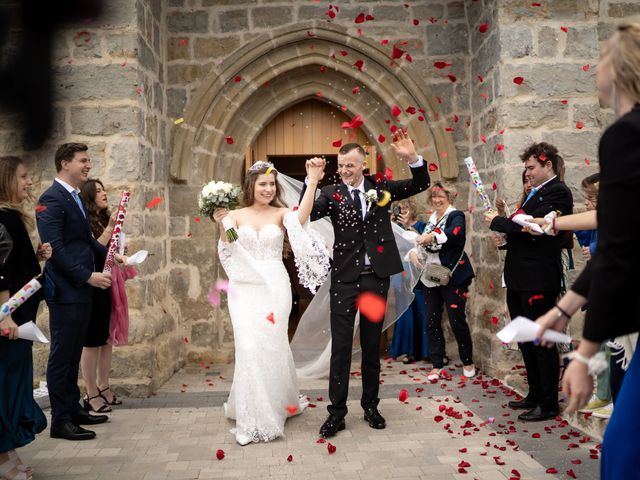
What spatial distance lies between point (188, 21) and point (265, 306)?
414cm

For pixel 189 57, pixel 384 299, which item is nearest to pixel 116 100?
pixel 189 57

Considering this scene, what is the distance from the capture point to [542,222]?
4227mm

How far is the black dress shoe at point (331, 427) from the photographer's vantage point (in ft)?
14.6

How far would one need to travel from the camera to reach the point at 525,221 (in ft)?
14.3

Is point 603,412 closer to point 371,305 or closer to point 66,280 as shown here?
point 371,305

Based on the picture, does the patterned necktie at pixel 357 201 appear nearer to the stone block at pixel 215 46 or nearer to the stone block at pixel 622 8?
the stone block at pixel 215 46

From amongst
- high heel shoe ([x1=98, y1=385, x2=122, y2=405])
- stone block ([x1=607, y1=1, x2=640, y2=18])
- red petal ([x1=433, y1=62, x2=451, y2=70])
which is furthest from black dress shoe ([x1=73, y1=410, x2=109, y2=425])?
stone block ([x1=607, y1=1, x2=640, y2=18])

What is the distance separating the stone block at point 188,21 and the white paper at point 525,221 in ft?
15.0

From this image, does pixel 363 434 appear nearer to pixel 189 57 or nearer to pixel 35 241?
pixel 35 241

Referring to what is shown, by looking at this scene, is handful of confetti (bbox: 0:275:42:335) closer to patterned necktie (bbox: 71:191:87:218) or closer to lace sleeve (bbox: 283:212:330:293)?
patterned necktie (bbox: 71:191:87:218)

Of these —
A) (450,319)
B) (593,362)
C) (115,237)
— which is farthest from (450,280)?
(593,362)

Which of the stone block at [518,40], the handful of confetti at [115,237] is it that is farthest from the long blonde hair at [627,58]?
the stone block at [518,40]

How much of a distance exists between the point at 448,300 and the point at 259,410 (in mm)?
2733

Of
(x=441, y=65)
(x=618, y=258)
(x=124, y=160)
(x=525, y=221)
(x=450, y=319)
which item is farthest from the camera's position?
(x=441, y=65)
